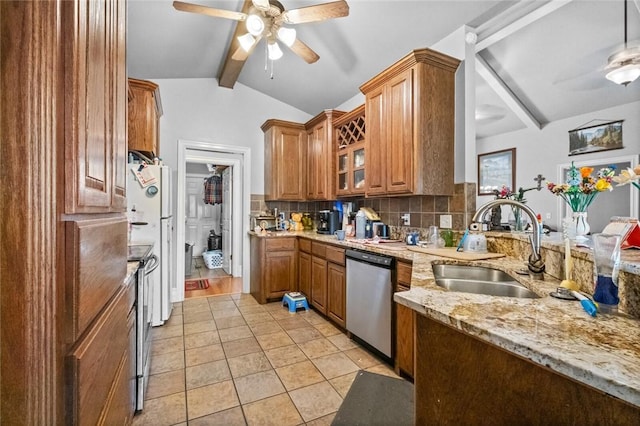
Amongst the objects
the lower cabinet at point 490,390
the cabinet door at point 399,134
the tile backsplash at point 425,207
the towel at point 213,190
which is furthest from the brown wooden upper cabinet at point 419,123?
the towel at point 213,190

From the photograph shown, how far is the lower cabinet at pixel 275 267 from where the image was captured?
136 inches

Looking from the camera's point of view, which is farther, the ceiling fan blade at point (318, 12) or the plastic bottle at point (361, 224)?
the plastic bottle at point (361, 224)

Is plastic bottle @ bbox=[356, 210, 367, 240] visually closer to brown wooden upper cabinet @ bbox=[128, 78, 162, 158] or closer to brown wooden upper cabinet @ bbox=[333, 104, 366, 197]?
brown wooden upper cabinet @ bbox=[333, 104, 366, 197]

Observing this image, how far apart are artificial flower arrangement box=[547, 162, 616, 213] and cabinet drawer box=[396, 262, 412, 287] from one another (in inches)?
39.1

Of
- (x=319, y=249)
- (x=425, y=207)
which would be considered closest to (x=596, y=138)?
(x=425, y=207)

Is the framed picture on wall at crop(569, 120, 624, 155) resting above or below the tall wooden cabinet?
above

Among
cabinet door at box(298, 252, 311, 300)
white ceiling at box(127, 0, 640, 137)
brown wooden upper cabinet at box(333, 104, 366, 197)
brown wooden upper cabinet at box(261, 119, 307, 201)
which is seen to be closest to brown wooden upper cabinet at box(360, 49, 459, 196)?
white ceiling at box(127, 0, 640, 137)

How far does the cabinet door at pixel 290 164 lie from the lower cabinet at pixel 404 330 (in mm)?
2290

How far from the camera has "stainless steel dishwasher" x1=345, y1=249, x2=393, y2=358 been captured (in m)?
2.11

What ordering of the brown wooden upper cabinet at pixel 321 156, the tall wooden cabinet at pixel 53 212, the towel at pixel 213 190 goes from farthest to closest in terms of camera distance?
the towel at pixel 213 190 < the brown wooden upper cabinet at pixel 321 156 < the tall wooden cabinet at pixel 53 212

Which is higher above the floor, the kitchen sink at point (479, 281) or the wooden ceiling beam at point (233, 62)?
the wooden ceiling beam at point (233, 62)

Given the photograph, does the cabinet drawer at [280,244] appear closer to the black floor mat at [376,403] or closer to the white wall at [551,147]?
the black floor mat at [376,403]

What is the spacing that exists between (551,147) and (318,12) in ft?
16.1

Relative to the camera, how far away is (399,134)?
7.99ft
